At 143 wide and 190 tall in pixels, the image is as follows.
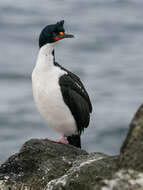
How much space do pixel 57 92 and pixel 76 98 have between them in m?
0.48

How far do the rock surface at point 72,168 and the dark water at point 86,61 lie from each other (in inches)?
692

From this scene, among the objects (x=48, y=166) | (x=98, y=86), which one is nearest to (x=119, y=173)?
(x=48, y=166)

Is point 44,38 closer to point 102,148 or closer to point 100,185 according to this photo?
point 100,185

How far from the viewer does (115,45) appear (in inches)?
1538

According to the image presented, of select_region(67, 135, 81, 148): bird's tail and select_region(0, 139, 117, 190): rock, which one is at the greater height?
select_region(0, 139, 117, 190): rock

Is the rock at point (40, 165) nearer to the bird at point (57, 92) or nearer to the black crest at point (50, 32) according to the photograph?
the bird at point (57, 92)

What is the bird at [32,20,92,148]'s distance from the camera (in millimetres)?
11633

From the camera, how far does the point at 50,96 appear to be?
11742mm

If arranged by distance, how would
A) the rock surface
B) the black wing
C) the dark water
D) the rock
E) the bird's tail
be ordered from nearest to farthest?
the rock surface → the rock → the black wing → the bird's tail → the dark water

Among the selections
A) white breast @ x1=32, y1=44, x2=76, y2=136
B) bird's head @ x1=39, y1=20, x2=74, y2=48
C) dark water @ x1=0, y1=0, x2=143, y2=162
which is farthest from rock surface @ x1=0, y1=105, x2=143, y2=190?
dark water @ x1=0, y1=0, x2=143, y2=162

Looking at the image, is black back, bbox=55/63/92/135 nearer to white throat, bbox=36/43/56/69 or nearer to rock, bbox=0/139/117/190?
white throat, bbox=36/43/56/69

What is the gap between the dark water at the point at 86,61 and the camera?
29.7 metres

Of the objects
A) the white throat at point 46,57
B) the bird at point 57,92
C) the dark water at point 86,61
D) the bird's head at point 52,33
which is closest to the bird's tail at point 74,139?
the bird at point 57,92

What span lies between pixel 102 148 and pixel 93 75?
23.7 feet
